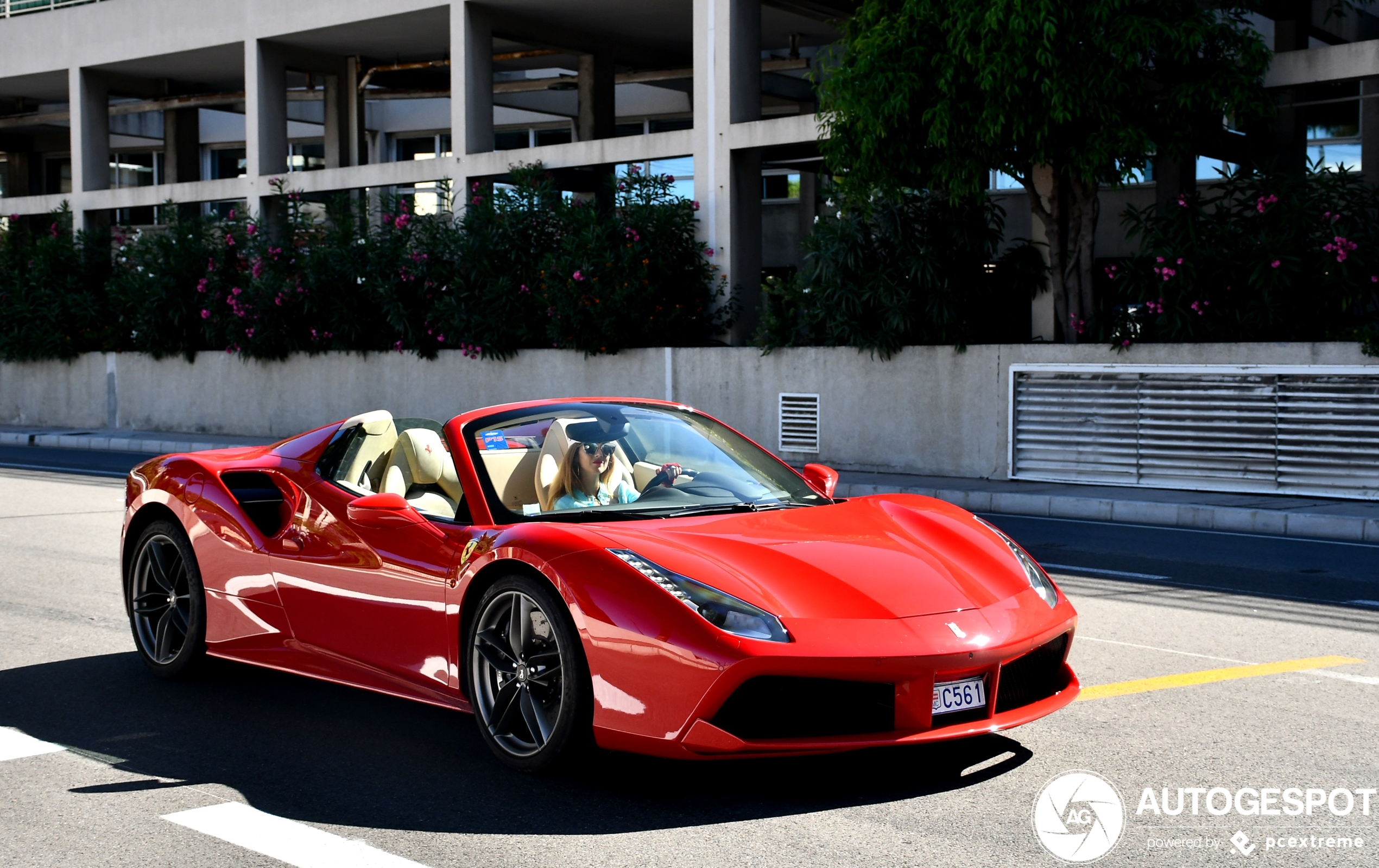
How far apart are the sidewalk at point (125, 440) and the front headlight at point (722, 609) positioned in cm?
1945

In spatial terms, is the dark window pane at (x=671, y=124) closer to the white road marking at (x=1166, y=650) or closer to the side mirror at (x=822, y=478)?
the white road marking at (x=1166, y=650)

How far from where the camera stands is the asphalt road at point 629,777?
4125mm

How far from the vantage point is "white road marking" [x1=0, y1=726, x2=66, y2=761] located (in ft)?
17.5

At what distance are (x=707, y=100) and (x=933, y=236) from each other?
489cm

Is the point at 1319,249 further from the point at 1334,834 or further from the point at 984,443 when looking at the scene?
the point at 1334,834

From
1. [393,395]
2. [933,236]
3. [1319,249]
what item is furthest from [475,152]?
[1319,249]

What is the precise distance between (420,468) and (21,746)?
1.80 m

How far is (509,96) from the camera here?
32844 millimetres

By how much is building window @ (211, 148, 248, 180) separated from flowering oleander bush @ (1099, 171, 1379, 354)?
30.7 m

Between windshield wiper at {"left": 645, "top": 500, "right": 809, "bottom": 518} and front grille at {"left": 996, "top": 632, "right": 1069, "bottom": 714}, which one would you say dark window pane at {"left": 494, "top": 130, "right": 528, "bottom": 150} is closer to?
windshield wiper at {"left": 645, "top": 500, "right": 809, "bottom": 518}

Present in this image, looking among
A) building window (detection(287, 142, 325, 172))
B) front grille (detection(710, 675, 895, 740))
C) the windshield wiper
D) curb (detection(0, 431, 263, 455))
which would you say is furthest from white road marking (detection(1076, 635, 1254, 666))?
building window (detection(287, 142, 325, 172))

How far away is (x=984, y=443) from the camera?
1694 cm

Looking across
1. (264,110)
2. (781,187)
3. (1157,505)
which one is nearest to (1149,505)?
(1157,505)

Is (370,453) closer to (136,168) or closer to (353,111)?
(353,111)
